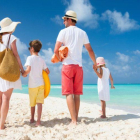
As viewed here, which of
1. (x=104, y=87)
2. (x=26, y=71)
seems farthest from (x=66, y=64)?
(x=104, y=87)

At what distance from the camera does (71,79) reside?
3846mm

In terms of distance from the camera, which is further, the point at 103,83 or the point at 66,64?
the point at 103,83

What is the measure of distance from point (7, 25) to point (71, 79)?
5.51 ft

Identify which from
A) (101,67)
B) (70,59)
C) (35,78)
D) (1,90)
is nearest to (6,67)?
(1,90)

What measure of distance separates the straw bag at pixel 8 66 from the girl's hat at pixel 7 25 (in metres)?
0.39

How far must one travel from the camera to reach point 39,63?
155 inches

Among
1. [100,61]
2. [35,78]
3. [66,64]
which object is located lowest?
[35,78]

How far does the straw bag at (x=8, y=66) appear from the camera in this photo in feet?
10.8

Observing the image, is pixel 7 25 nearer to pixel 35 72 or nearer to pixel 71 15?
pixel 35 72

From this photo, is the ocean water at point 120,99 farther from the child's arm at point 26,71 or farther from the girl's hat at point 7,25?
the girl's hat at point 7,25

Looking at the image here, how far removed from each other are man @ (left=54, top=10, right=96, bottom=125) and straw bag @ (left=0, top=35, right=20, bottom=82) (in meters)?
0.90

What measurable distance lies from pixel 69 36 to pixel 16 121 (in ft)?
7.66

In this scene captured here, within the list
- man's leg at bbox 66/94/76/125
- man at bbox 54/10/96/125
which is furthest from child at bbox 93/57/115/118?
man's leg at bbox 66/94/76/125

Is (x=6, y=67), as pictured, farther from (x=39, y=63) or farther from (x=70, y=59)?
(x=70, y=59)
